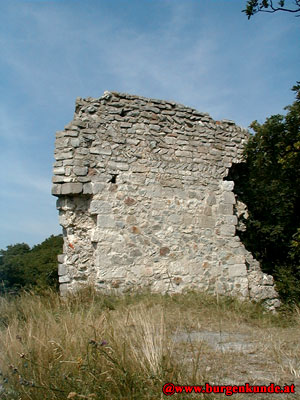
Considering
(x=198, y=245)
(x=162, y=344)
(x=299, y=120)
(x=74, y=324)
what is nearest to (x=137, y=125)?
(x=198, y=245)

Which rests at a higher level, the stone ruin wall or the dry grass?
the stone ruin wall

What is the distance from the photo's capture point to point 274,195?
8.64 m

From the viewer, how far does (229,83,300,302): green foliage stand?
7.89 m

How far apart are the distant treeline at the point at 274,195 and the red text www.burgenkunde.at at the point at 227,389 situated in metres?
5.06

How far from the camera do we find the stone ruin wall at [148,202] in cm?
→ 663

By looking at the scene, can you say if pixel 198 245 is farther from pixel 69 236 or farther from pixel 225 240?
pixel 69 236

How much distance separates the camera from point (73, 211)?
265 inches

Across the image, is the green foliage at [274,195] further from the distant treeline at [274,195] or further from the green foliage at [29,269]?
the green foliage at [29,269]

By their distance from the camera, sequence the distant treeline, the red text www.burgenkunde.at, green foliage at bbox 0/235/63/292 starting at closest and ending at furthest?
the red text www.burgenkunde.at → the distant treeline → green foliage at bbox 0/235/63/292

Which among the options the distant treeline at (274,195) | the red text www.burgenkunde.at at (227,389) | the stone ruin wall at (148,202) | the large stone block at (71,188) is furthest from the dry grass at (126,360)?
the distant treeline at (274,195)

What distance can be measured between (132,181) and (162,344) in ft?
13.4

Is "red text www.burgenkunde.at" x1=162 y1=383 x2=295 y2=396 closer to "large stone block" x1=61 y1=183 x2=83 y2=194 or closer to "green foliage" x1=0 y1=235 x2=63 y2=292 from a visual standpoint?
"large stone block" x1=61 y1=183 x2=83 y2=194

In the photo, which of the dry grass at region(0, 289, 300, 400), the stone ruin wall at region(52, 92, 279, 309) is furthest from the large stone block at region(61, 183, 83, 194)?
the dry grass at region(0, 289, 300, 400)

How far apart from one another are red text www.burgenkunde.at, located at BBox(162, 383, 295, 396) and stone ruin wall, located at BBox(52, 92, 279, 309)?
3.83 metres
